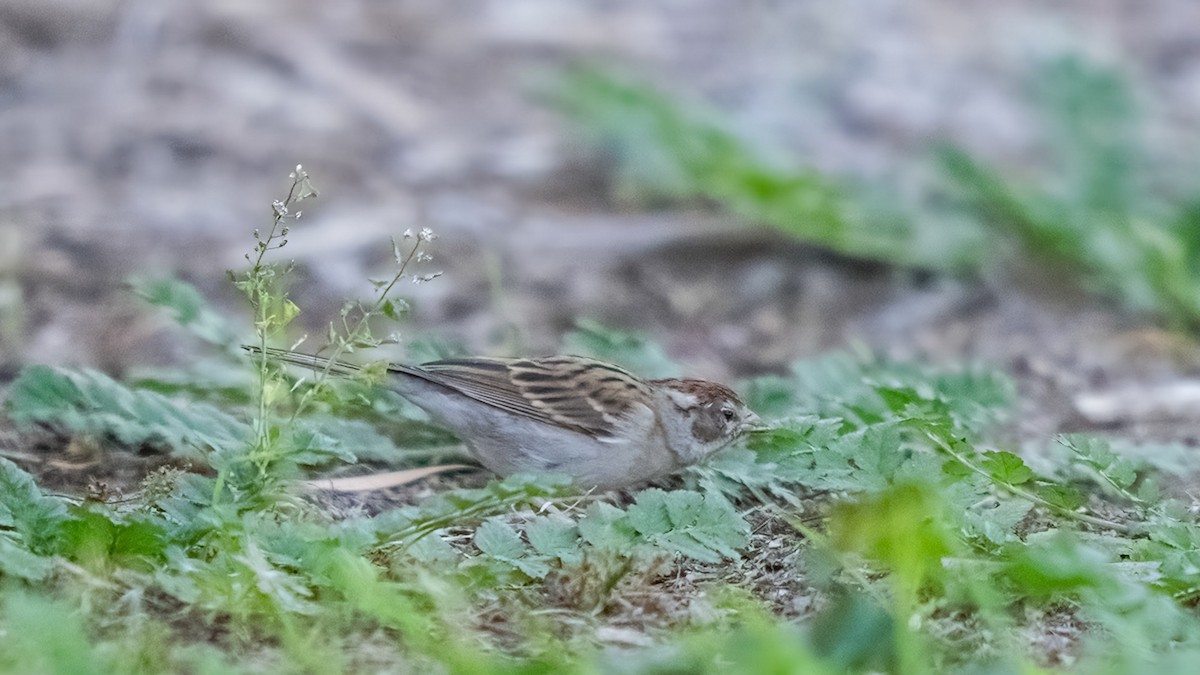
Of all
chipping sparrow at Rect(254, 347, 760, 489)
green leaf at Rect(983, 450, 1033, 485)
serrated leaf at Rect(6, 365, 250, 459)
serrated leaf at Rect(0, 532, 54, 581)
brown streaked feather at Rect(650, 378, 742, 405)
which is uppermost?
green leaf at Rect(983, 450, 1033, 485)

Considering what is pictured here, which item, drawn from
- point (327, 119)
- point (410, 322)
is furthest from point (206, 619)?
point (327, 119)

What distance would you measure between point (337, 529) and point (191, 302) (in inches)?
49.0

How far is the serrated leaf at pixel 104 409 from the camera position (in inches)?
156

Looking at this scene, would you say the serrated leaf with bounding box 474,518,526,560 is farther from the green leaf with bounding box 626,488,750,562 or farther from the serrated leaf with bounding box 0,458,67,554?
the serrated leaf with bounding box 0,458,67,554

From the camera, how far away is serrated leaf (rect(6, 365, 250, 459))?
3951mm

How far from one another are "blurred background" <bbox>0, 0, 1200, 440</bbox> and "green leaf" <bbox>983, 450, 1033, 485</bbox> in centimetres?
171

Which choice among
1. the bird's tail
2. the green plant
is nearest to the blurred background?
the green plant

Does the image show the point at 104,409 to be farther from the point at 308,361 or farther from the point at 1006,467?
the point at 1006,467

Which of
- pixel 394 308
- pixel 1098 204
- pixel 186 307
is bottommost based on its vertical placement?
pixel 1098 204

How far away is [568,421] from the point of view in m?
4.50

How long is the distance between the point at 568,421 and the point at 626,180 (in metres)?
3.91

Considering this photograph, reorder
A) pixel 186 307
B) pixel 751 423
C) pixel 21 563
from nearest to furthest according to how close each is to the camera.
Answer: pixel 21 563
pixel 186 307
pixel 751 423

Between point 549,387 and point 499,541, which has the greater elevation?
point 499,541

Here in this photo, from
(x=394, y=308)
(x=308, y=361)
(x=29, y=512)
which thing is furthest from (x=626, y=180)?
(x=29, y=512)
